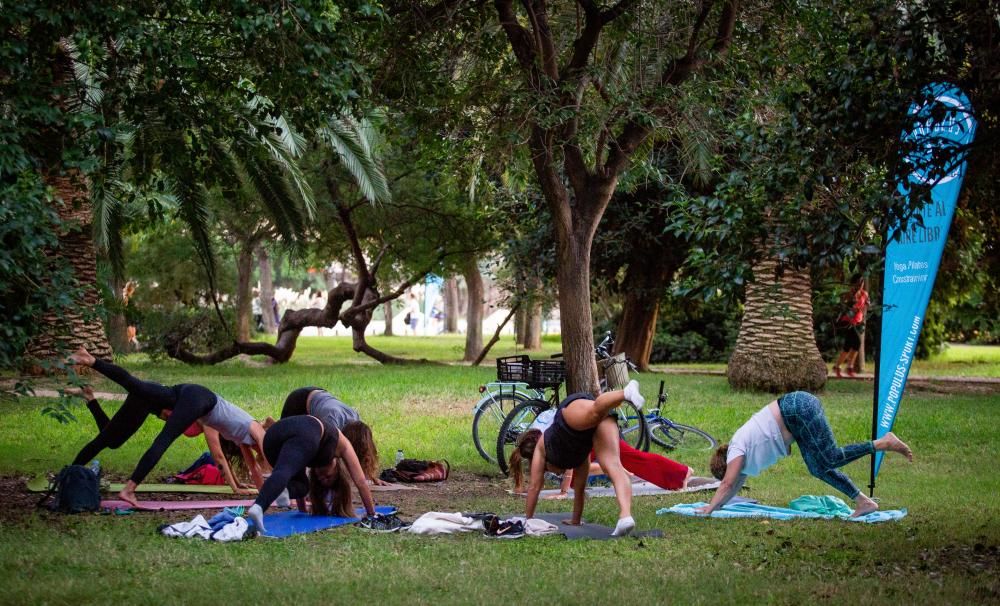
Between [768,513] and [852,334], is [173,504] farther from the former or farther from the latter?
[852,334]

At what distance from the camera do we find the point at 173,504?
31.6ft

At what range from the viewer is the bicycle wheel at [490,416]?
→ 12.0 meters

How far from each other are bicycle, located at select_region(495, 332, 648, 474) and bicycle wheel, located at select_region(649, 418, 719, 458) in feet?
2.26

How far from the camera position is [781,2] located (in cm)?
1161

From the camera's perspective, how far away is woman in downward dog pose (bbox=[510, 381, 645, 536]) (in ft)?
26.5

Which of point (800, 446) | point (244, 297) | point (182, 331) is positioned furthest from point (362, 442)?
point (244, 297)

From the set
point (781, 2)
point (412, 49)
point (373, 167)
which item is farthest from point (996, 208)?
point (373, 167)

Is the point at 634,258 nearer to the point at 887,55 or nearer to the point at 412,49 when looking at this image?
the point at 412,49

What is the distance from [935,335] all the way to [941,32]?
88.7 feet

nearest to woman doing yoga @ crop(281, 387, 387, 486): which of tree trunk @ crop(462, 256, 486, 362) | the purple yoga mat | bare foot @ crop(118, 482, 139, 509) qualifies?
the purple yoga mat

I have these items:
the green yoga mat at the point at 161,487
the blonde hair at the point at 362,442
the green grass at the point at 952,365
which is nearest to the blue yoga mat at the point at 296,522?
the blonde hair at the point at 362,442

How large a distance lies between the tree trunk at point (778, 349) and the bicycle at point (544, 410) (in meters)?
6.95

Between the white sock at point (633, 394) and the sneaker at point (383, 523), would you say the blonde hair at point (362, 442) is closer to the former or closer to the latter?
the sneaker at point (383, 523)

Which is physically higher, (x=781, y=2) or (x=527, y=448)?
(x=781, y=2)
